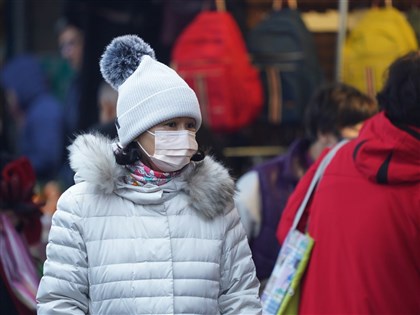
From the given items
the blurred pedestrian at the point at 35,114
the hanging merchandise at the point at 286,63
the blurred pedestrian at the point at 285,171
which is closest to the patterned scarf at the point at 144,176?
the blurred pedestrian at the point at 285,171

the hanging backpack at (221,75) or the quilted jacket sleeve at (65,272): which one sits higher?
the quilted jacket sleeve at (65,272)

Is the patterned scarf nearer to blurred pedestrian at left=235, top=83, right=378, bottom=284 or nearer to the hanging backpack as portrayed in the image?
blurred pedestrian at left=235, top=83, right=378, bottom=284

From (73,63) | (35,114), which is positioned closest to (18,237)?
(73,63)

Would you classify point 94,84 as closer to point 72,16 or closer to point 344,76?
point 72,16

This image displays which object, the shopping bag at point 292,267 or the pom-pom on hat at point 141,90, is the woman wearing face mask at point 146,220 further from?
the shopping bag at point 292,267

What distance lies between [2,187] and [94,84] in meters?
3.16

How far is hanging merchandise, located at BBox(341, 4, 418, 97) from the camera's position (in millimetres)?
7020

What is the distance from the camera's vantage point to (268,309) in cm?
520

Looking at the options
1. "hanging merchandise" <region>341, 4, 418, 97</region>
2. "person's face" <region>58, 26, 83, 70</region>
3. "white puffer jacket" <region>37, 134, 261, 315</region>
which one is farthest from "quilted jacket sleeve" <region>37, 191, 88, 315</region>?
"person's face" <region>58, 26, 83, 70</region>

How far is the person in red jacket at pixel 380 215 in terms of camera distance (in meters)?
4.63

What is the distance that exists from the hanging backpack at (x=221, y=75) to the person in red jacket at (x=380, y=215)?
2523 millimetres

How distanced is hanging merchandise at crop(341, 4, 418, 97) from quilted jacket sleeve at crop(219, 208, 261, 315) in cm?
295

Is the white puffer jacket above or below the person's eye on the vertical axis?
below

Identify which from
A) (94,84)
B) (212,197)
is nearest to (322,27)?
(94,84)
